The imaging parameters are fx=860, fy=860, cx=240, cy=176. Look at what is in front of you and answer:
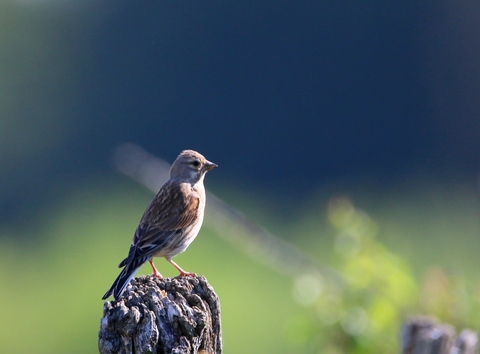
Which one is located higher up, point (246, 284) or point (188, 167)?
point (246, 284)

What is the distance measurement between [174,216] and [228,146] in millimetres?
9306

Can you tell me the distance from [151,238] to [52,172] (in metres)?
10.2

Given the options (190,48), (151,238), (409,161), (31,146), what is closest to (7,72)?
(31,146)

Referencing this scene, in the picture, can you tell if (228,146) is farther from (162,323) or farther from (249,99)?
(162,323)

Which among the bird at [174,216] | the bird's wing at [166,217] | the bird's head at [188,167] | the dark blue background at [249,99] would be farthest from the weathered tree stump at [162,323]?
the dark blue background at [249,99]

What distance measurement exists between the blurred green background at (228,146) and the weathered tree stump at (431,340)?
10.7ft

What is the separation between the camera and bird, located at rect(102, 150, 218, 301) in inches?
215

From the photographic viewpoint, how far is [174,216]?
5.68 meters

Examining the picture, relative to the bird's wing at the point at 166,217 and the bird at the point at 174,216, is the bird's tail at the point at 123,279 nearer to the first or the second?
the bird at the point at 174,216

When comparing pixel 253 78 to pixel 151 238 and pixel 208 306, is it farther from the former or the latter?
pixel 208 306

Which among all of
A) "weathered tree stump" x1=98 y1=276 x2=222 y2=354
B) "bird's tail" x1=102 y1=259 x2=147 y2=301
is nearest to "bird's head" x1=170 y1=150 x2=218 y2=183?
"bird's tail" x1=102 y1=259 x2=147 y2=301

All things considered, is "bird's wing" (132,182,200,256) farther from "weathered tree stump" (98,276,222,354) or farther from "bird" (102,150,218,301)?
"weathered tree stump" (98,276,222,354)

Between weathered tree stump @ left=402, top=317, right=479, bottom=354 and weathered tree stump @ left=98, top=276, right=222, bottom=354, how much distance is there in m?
1.69

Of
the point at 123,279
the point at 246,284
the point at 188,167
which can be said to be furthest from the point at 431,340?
the point at 246,284
